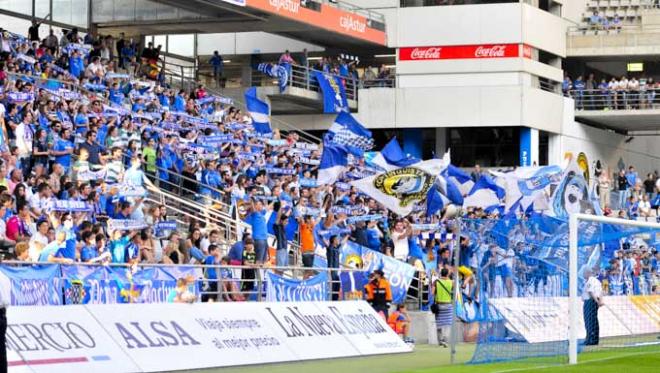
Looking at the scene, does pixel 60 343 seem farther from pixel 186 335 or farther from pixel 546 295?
pixel 546 295

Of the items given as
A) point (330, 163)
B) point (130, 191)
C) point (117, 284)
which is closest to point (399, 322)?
point (330, 163)

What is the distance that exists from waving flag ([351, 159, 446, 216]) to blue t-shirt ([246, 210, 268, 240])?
540cm

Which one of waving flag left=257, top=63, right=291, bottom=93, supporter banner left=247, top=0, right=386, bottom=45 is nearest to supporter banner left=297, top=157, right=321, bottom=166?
supporter banner left=247, top=0, right=386, bottom=45

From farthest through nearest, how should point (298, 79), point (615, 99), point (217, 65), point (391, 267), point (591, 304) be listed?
point (615, 99) → point (298, 79) → point (217, 65) → point (391, 267) → point (591, 304)

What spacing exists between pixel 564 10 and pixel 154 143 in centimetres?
2866

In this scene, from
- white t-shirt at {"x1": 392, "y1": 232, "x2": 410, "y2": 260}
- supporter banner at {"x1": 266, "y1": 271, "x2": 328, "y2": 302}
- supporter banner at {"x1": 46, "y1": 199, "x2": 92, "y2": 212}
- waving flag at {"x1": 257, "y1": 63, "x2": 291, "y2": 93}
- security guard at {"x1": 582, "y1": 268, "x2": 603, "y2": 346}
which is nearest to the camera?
supporter banner at {"x1": 46, "y1": 199, "x2": 92, "y2": 212}

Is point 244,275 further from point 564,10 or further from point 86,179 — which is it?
point 564,10

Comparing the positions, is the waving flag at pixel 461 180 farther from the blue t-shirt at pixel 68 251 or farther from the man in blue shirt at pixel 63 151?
the blue t-shirt at pixel 68 251

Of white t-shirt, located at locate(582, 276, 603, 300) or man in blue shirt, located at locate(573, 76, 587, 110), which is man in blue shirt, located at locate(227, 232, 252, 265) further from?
man in blue shirt, located at locate(573, 76, 587, 110)

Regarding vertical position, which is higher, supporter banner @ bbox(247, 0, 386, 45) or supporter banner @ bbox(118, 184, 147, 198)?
supporter banner @ bbox(247, 0, 386, 45)

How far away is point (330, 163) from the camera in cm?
3491

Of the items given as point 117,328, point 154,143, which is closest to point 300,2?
point 154,143

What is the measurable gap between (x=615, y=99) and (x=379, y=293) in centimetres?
3061

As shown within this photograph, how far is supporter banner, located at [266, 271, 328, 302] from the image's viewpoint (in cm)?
2527
